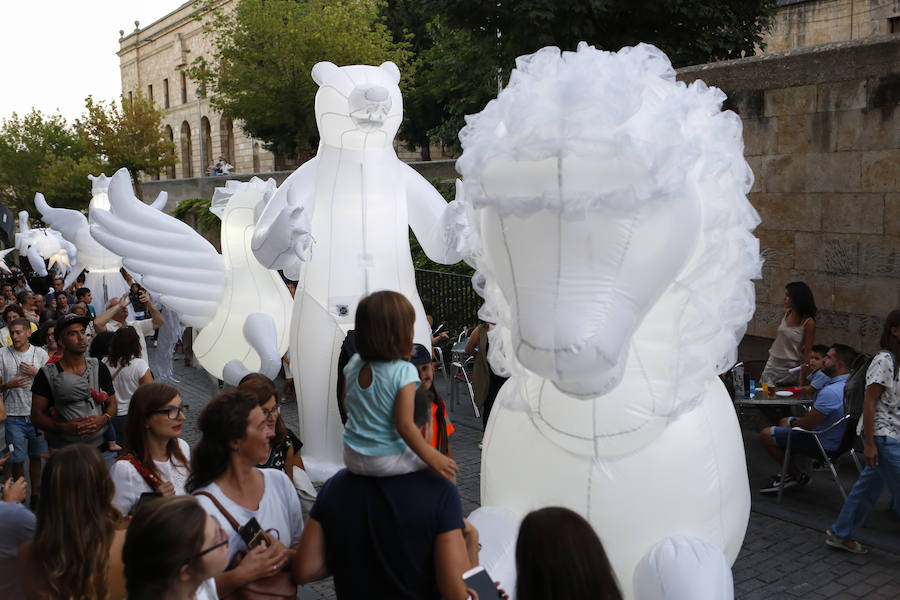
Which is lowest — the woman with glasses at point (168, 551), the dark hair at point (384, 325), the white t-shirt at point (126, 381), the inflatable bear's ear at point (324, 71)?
the white t-shirt at point (126, 381)

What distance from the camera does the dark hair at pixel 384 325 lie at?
7.92ft

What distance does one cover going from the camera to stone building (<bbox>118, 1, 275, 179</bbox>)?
1742 inches

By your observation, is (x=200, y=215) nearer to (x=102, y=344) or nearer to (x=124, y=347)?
(x=102, y=344)

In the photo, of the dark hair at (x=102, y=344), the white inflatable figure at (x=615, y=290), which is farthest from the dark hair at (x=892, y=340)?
the dark hair at (x=102, y=344)

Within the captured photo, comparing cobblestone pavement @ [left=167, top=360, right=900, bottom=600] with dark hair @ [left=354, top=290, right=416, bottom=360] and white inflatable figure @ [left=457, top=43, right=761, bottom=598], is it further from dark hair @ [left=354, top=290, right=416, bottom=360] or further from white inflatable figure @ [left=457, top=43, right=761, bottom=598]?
dark hair @ [left=354, top=290, right=416, bottom=360]

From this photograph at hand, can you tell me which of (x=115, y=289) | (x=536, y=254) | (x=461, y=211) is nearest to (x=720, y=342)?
(x=536, y=254)

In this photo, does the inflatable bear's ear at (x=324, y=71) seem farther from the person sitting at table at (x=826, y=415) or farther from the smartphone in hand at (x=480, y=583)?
the smartphone in hand at (x=480, y=583)

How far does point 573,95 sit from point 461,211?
299cm

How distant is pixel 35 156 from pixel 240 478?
125 ft

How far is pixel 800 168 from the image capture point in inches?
271

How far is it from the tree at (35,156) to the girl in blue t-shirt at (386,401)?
111ft

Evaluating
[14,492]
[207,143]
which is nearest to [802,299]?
[14,492]

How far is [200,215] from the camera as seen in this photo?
20172mm

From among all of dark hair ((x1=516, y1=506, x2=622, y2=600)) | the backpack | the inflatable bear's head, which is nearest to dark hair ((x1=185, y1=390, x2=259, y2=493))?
dark hair ((x1=516, y1=506, x2=622, y2=600))
